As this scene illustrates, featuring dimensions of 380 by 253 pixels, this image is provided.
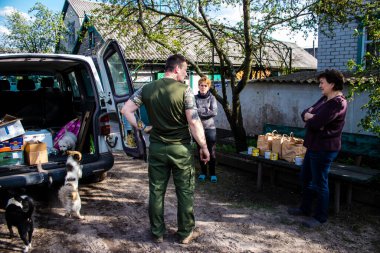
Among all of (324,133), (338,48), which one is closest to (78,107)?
(324,133)

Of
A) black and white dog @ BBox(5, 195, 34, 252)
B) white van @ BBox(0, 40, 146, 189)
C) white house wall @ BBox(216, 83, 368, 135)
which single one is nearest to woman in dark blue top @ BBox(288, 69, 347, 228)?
white van @ BBox(0, 40, 146, 189)

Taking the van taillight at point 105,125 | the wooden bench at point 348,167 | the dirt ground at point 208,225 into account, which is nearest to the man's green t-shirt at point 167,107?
the dirt ground at point 208,225

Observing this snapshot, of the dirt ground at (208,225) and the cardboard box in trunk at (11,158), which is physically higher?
the cardboard box in trunk at (11,158)

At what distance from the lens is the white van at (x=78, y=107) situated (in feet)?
14.8

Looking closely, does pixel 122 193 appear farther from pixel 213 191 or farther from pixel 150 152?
pixel 150 152

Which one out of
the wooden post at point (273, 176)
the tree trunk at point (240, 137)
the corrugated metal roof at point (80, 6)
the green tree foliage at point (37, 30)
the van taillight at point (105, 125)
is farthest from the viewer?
the corrugated metal roof at point (80, 6)

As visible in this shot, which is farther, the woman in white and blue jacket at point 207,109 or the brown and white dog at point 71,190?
the woman in white and blue jacket at point 207,109

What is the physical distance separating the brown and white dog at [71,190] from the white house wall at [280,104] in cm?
559

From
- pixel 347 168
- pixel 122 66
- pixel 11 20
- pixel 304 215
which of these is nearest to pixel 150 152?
pixel 122 66

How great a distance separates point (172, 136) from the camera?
3.52 metres

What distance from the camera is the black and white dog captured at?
3.50 metres

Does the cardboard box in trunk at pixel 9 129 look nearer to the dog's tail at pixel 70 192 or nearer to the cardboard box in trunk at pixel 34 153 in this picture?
the cardboard box in trunk at pixel 34 153

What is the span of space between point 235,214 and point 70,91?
4326mm

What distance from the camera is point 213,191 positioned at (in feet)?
17.7
